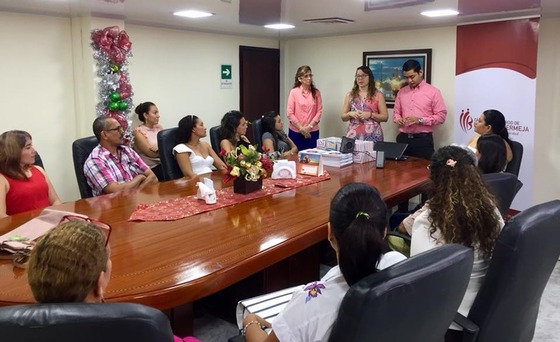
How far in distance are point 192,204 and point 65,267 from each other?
1.65 meters

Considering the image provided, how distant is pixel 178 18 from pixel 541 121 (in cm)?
395

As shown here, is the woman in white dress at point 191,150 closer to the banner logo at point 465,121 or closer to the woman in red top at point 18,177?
the woman in red top at point 18,177

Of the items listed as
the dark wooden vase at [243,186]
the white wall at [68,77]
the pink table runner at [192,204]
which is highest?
the white wall at [68,77]

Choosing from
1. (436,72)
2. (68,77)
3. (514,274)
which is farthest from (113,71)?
(514,274)

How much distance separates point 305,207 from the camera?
2.87 metres

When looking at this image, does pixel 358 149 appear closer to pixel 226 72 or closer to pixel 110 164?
pixel 110 164

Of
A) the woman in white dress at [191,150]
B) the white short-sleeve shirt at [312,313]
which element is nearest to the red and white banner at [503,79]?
the woman in white dress at [191,150]

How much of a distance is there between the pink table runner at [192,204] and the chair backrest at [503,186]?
118 centimetres

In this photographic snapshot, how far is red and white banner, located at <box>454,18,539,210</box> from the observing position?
16.5 ft

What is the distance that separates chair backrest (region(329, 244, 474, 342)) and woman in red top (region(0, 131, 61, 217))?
2.31 metres

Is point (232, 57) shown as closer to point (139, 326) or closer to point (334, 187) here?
point (334, 187)

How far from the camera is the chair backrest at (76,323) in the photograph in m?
1.04

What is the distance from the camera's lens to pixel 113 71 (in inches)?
204

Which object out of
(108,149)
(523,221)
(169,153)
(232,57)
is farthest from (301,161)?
(232,57)
